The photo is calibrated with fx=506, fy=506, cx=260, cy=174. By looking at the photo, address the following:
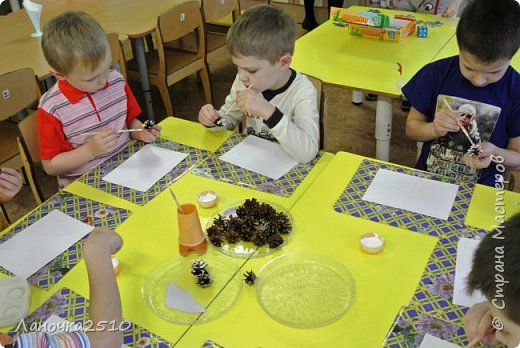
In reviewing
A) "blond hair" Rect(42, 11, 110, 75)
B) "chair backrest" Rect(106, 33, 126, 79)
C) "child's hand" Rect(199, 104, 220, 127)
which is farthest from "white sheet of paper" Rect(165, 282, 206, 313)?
"chair backrest" Rect(106, 33, 126, 79)

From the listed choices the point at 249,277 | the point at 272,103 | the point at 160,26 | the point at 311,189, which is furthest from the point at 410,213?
the point at 160,26

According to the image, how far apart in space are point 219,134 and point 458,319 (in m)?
1.10

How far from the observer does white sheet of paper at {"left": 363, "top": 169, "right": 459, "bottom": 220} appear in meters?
1.44

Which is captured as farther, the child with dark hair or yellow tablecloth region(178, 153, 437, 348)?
yellow tablecloth region(178, 153, 437, 348)

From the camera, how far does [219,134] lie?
75.2 inches

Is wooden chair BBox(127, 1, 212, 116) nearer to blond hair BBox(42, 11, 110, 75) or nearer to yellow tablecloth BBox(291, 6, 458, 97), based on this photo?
yellow tablecloth BBox(291, 6, 458, 97)

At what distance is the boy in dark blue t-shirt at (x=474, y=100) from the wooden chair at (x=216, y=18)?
1924mm

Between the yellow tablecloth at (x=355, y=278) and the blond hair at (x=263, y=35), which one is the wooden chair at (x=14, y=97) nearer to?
the blond hair at (x=263, y=35)

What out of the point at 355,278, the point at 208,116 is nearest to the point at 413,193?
the point at 355,278

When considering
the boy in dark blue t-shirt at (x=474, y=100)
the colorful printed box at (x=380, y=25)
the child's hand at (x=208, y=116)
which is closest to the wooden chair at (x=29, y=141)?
the child's hand at (x=208, y=116)

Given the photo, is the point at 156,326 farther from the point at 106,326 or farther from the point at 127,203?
the point at 127,203

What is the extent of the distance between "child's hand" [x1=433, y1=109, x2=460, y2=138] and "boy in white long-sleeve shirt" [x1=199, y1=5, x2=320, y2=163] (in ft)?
1.34

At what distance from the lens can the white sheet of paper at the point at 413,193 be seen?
4.74 ft

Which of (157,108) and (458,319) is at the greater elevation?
(458,319)
